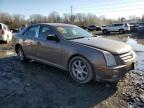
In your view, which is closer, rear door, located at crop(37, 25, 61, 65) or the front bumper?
the front bumper

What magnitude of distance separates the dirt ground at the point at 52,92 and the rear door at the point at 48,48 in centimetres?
48

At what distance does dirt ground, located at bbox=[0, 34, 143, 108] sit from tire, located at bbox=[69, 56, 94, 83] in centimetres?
17

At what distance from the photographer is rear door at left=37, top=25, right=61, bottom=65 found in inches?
235

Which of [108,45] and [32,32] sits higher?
[32,32]

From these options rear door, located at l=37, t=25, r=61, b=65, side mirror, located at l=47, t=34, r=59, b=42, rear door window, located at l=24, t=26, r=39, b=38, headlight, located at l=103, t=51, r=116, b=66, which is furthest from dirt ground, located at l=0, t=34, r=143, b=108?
rear door window, located at l=24, t=26, r=39, b=38

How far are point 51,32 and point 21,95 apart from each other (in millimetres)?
2278

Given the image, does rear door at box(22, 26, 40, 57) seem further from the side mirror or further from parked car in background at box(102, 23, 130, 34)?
parked car in background at box(102, 23, 130, 34)

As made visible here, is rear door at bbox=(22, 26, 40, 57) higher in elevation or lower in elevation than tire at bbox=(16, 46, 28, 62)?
higher

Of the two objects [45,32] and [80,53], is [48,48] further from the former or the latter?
[80,53]

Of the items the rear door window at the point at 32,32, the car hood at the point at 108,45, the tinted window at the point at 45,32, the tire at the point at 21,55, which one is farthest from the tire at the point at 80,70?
the tire at the point at 21,55

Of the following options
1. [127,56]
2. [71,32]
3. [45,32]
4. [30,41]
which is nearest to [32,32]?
[30,41]

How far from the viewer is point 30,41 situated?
7.22m

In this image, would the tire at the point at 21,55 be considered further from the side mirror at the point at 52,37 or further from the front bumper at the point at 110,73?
the front bumper at the point at 110,73

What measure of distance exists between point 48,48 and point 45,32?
670 millimetres
